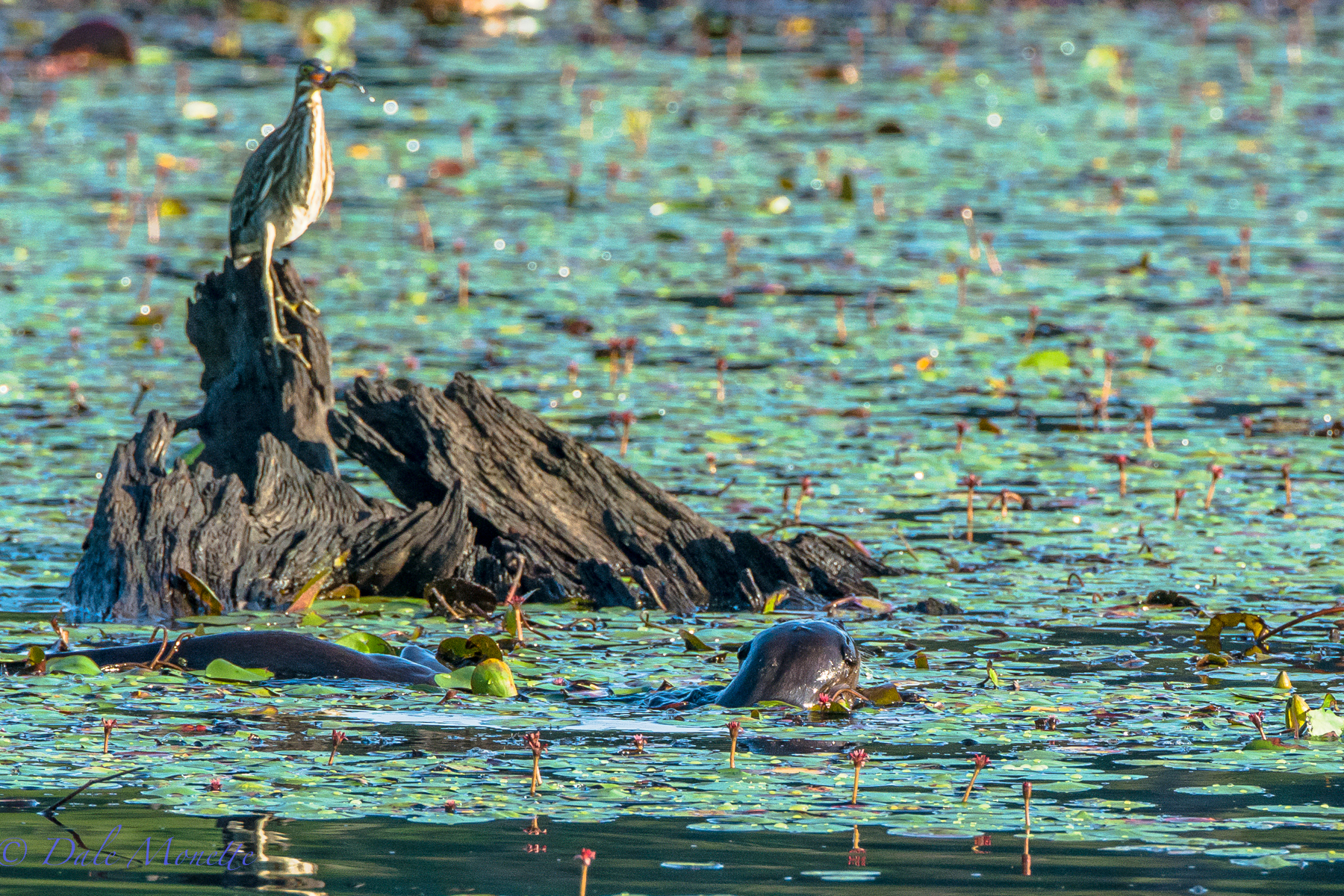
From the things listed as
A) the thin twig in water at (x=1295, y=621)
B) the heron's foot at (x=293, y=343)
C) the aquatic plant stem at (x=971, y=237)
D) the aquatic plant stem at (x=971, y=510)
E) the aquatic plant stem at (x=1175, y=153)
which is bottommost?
the thin twig in water at (x=1295, y=621)

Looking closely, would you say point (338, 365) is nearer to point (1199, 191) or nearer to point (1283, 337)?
point (1283, 337)

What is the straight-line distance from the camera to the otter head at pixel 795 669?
612cm

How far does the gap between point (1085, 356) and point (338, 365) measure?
3.86 m

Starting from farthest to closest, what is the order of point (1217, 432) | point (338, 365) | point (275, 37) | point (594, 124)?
point (275, 37) < point (594, 124) < point (338, 365) < point (1217, 432)

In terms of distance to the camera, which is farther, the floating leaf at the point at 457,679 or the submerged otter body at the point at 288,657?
the submerged otter body at the point at 288,657

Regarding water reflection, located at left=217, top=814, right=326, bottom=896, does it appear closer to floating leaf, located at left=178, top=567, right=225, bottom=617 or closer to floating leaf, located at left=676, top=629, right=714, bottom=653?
floating leaf, located at left=676, top=629, right=714, bottom=653

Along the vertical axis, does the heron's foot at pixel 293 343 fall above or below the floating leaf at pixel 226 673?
above

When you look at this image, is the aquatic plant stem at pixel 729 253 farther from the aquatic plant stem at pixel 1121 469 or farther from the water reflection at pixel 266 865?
the water reflection at pixel 266 865

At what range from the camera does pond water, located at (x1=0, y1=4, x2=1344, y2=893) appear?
5.04 m

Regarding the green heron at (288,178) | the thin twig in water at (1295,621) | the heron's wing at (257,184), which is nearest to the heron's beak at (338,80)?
the green heron at (288,178)

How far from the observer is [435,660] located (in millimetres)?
6586

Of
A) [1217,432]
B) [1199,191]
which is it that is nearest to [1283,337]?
[1217,432]

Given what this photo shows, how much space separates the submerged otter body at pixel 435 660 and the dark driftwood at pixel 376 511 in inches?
35.4

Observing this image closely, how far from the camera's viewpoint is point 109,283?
13.2m
